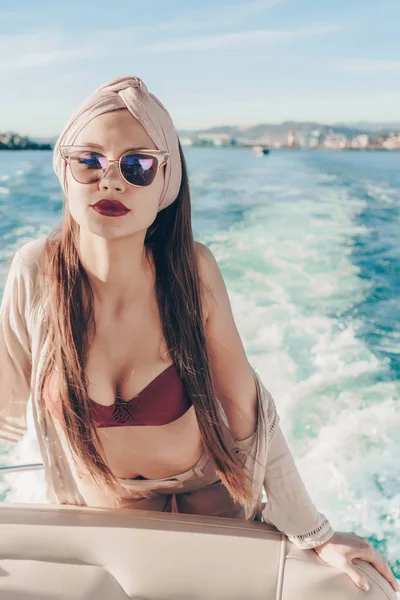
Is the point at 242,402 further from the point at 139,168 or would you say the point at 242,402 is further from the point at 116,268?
the point at 139,168

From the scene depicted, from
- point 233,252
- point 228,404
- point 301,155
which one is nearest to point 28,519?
point 228,404

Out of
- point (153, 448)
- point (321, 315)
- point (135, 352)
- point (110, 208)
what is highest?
point (110, 208)

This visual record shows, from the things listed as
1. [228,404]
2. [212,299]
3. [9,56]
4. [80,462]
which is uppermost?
[9,56]

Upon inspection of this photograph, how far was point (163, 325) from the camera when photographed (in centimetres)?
136

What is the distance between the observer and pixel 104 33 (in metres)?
29.9

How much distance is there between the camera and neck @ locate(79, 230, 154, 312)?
1.27 metres

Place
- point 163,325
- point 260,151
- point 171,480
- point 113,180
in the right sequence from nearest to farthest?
1. point 113,180
2. point 163,325
3. point 171,480
4. point 260,151

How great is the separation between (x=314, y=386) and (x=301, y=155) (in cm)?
1643

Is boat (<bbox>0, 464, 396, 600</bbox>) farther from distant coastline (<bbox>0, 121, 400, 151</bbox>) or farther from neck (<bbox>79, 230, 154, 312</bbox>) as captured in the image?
distant coastline (<bbox>0, 121, 400, 151</bbox>)

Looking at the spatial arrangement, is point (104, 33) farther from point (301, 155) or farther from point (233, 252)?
point (233, 252)

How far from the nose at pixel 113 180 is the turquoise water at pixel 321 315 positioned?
69.4 inches

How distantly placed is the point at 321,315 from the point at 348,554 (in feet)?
11.7

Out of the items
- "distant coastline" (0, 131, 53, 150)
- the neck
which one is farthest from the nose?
"distant coastline" (0, 131, 53, 150)

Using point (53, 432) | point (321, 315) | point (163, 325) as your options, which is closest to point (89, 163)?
point (163, 325)
